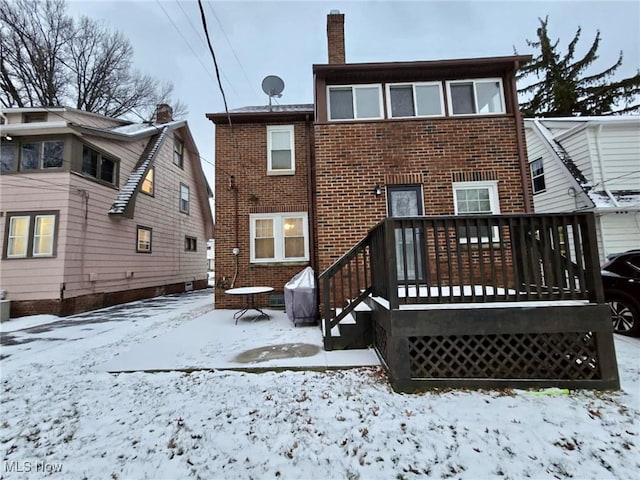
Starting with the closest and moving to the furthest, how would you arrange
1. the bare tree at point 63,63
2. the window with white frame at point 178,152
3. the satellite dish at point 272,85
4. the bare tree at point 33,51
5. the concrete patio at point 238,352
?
the concrete patio at point 238,352, the satellite dish at point 272,85, the bare tree at point 33,51, the bare tree at point 63,63, the window with white frame at point 178,152

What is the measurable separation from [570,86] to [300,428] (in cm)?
2101

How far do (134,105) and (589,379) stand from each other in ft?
75.4

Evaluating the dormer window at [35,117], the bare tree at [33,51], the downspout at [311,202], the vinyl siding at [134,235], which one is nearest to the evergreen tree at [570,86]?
the downspout at [311,202]

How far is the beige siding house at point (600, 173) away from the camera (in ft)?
26.4

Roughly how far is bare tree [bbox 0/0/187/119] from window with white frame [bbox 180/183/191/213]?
25.2ft

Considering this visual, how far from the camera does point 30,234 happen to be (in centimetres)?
798

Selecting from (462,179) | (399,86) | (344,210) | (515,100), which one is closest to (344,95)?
(399,86)

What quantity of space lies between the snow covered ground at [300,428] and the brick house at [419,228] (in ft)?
1.66

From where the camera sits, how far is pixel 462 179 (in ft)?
20.5

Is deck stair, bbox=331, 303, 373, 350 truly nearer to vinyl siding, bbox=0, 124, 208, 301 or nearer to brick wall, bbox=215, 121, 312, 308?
brick wall, bbox=215, 121, 312, 308

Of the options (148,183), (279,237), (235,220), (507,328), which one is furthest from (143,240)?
(507,328)

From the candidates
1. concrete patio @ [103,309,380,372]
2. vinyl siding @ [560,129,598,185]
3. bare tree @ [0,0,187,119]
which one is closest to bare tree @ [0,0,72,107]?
bare tree @ [0,0,187,119]

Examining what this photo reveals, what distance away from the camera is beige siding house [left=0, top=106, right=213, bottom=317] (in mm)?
7875

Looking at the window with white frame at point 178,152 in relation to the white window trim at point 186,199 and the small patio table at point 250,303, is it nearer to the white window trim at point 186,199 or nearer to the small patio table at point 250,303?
the white window trim at point 186,199
